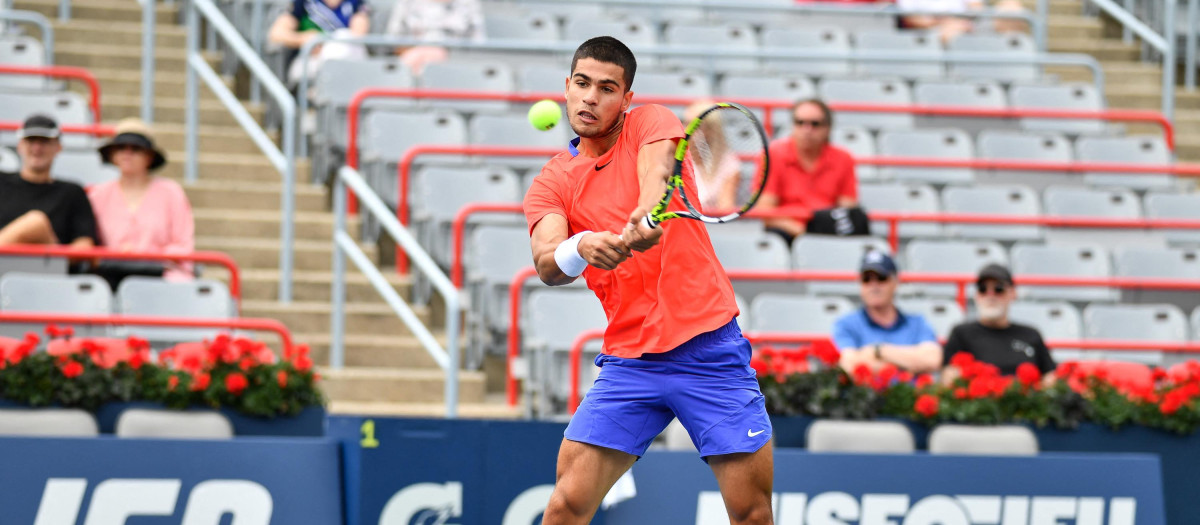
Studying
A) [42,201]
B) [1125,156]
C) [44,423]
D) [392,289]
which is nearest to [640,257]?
[44,423]

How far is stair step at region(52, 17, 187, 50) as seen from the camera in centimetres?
1204

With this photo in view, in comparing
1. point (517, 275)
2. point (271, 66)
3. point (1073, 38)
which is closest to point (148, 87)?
point (271, 66)

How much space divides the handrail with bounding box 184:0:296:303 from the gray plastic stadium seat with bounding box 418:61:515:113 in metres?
1.04

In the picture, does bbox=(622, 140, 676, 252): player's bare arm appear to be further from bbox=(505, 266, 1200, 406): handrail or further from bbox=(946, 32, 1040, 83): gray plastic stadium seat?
bbox=(946, 32, 1040, 83): gray plastic stadium seat

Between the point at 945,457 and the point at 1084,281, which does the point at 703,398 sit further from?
the point at 1084,281

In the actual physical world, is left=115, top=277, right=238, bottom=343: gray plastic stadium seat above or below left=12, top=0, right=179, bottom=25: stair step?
below

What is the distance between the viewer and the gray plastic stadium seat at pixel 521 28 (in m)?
12.3

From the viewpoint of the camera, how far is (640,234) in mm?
4234

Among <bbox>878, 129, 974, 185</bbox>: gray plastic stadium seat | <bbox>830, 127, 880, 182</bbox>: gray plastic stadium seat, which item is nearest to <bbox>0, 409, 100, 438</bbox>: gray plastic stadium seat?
<bbox>830, 127, 880, 182</bbox>: gray plastic stadium seat

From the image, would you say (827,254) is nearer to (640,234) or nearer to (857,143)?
(857,143)

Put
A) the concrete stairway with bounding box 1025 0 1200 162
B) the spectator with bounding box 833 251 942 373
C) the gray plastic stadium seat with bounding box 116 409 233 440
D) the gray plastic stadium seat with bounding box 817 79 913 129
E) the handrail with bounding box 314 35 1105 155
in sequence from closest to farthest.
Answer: the gray plastic stadium seat with bounding box 116 409 233 440 → the spectator with bounding box 833 251 942 373 → the handrail with bounding box 314 35 1105 155 → the gray plastic stadium seat with bounding box 817 79 913 129 → the concrete stairway with bounding box 1025 0 1200 162

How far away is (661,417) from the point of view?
4.95 m

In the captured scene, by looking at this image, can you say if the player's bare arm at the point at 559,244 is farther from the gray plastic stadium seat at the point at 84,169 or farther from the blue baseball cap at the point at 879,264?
the gray plastic stadium seat at the point at 84,169

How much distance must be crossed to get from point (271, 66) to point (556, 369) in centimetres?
480
